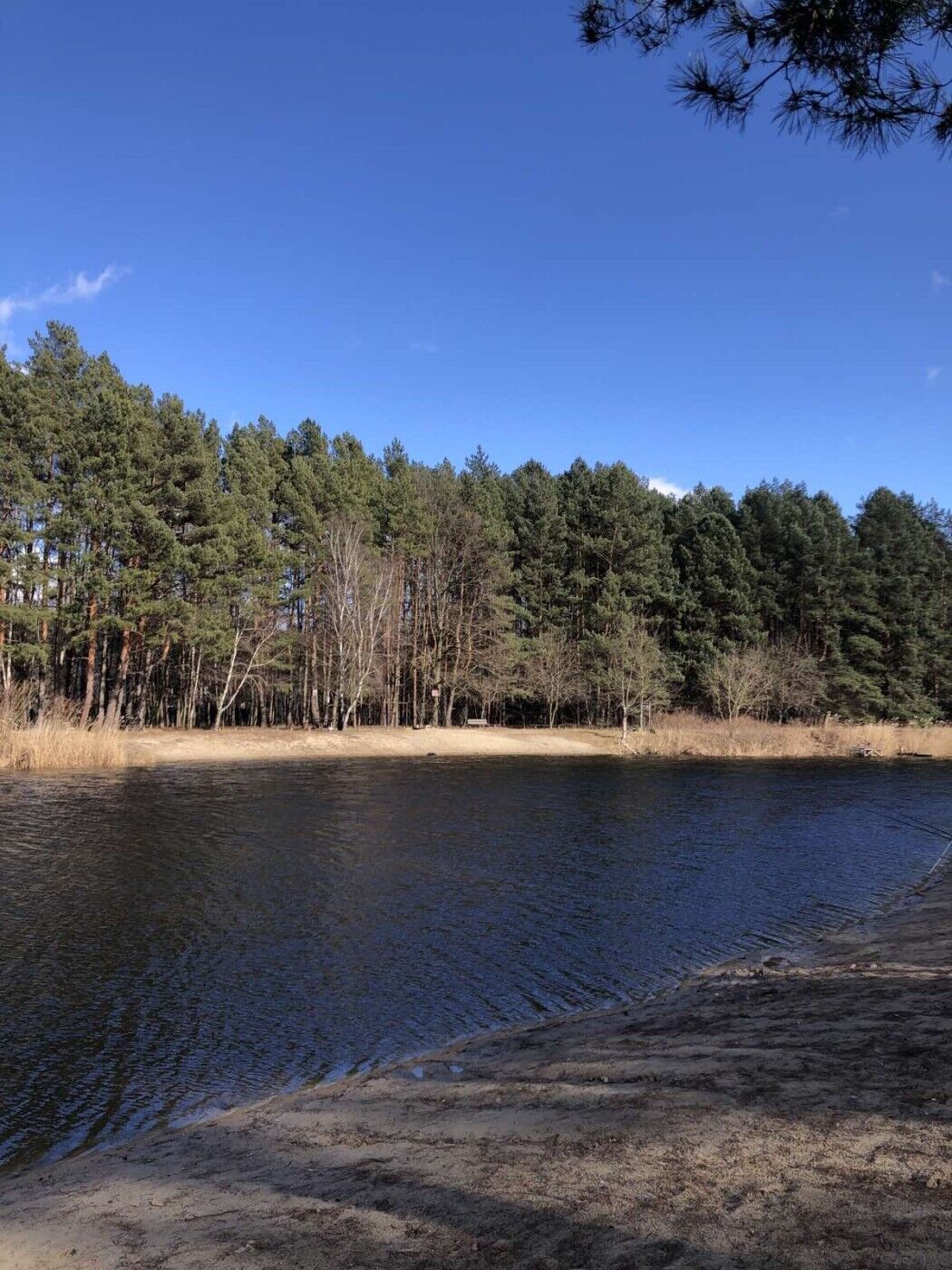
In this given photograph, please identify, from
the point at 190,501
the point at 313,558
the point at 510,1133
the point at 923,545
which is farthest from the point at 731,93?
the point at 923,545

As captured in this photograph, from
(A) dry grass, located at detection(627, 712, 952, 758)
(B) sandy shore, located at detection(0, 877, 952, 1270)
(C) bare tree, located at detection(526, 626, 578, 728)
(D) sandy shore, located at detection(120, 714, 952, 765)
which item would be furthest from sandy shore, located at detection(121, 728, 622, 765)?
(B) sandy shore, located at detection(0, 877, 952, 1270)

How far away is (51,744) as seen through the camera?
30.3m

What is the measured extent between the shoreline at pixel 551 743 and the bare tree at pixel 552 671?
13.0 ft

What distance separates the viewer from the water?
7609mm

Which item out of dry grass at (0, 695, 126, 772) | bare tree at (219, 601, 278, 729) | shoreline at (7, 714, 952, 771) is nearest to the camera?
dry grass at (0, 695, 126, 772)

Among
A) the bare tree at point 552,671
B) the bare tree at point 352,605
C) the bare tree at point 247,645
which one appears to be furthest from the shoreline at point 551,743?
the bare tree at point 552,671

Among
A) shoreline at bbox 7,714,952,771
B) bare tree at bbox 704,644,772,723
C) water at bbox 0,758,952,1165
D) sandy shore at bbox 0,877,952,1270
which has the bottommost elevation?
water at bbox 0,758,952,1165

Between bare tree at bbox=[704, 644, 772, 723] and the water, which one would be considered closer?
the water

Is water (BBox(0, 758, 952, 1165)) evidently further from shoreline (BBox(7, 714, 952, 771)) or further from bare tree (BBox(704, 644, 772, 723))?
bare tree (BBox(704, 644, 772, 723))

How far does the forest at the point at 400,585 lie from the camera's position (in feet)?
126

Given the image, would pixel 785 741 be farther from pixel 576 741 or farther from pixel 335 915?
pixel 335 915

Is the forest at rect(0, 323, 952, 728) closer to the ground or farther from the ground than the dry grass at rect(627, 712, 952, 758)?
farther from the ground

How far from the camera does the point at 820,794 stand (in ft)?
94.8

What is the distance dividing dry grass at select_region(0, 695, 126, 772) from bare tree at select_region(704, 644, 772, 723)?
37.0 m
